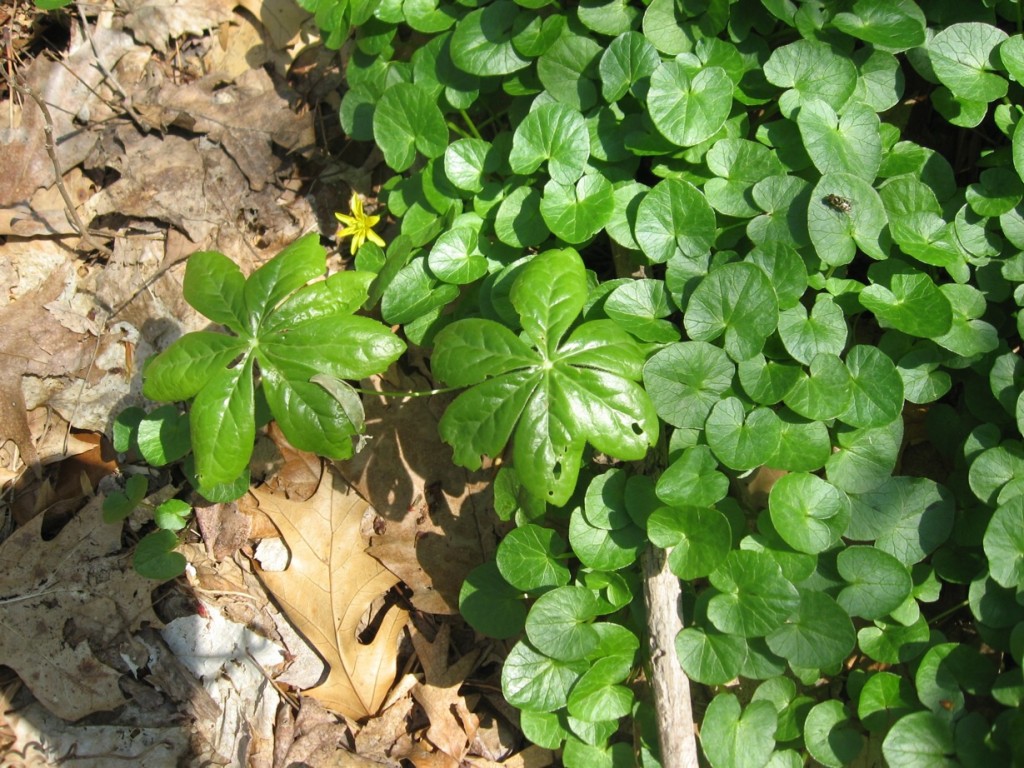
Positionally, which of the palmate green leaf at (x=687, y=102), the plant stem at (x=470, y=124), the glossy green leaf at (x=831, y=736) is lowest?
the glossy green leaf at (x=831, y=736)

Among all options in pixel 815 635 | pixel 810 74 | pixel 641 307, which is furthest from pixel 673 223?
pixel 815 635

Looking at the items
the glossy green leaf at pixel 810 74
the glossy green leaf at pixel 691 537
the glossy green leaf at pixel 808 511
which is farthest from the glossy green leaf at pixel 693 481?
the glossy green leaf at pixel 810 74

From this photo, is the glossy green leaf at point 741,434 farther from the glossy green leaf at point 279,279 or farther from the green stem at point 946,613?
the glossy green leaf at point 279,279

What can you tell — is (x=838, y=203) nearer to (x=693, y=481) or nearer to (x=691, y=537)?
(x=693, y=481)

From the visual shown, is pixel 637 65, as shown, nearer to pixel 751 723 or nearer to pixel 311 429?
pixel 311 429

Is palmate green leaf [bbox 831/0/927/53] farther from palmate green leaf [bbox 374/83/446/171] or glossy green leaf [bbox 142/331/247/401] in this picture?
glossy green leaf [bbox 142/331/247/401]

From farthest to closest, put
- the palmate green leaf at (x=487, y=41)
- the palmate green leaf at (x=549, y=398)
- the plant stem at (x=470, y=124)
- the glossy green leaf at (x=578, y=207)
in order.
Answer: the plant stem at (x=470, y=124)
the palmate green leaf at (x=487, y=41)
the glossy green leaf at (x=578, y=207)
the palmate green leaf at (x=549, y=398)
